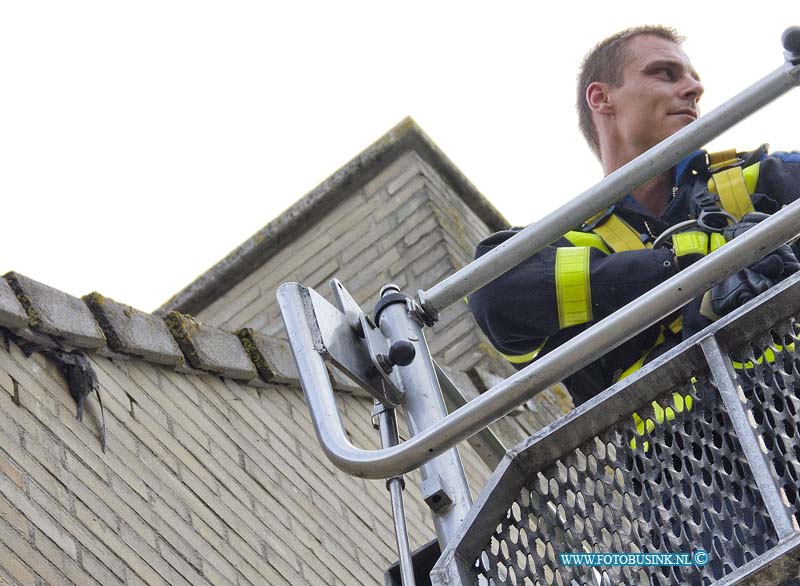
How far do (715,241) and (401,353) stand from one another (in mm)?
919

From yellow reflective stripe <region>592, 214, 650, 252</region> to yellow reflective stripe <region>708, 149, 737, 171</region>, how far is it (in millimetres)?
269

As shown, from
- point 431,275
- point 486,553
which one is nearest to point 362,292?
point 431,275

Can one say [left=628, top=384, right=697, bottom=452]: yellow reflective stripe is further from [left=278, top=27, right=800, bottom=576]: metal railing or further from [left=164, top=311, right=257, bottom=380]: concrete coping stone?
[left=164, top=311, right=257, bottom=380]: concrete coping stone

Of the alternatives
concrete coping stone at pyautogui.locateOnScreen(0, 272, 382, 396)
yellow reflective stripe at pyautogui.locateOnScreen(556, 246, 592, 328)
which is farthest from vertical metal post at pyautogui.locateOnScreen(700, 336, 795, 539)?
concrete coping stone at pyautogui.locateOnScreen(0, 272, 382, 396)

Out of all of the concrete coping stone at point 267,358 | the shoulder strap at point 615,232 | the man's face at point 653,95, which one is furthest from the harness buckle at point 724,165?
the concrete coping stone at point 267,358

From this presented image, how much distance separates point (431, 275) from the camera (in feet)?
28.7

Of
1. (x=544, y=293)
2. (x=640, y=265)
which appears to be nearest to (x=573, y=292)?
(x=544, y=293)

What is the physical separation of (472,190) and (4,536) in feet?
20.3

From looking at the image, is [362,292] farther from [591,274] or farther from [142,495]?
[591,274]

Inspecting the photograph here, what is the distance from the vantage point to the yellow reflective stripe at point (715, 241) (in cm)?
351

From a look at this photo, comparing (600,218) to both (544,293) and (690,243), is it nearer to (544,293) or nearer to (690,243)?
(544,293)

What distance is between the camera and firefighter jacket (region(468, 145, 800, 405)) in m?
3.70

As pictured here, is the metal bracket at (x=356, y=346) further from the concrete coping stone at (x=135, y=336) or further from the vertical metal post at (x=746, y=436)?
the concrete coping stone at (x=135, y=336)

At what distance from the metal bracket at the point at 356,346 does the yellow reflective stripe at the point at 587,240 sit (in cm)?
102
